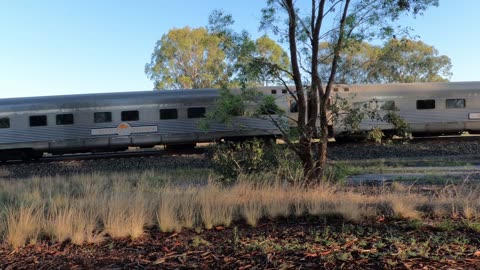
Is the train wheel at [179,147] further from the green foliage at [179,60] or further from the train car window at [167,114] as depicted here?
the green foliage at [179,60]

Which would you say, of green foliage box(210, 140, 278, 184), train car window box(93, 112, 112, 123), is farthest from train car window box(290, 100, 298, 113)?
green foliage box(210, 140, 278, 184)

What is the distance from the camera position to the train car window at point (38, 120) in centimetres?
2109

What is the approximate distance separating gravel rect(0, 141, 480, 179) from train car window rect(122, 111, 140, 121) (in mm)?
3334

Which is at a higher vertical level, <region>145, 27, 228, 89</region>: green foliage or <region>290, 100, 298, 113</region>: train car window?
<region>145, 27, 228, 89</region>: green foliage

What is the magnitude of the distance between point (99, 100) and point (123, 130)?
67.8 inches

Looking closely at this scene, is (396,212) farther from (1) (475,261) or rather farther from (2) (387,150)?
(2) (387,150)

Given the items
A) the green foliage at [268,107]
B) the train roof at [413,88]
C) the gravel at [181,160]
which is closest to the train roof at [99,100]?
the gravel at [181,160]

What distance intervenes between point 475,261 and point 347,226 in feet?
4.96

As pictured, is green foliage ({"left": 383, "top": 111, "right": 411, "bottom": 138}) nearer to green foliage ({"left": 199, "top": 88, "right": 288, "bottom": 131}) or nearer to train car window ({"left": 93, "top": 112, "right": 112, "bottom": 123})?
green foliage ({"left": 199, "top": 88, "right": 288, "bottom": 131})

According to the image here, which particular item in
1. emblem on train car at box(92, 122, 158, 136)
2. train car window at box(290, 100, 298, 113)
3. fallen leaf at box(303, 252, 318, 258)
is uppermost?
train car window at box(290, 100, 298, 113)

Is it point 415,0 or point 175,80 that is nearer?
point 415,0

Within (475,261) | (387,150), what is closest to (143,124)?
(387,150)

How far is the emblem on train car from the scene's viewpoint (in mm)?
21125

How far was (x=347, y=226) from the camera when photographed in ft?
17.4
